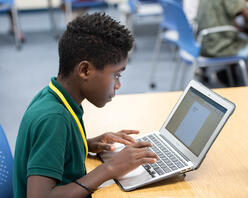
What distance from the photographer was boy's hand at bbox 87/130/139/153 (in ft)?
3.51

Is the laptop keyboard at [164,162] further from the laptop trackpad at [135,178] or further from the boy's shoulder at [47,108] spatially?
the boy's shoulder at [47,108]

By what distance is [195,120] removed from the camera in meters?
1.03

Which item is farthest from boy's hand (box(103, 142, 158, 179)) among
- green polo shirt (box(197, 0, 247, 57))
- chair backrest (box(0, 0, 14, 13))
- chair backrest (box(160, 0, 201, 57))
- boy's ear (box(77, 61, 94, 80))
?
chair backrest (box(0, 0, 14, 13))

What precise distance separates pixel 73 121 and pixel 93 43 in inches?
8.4

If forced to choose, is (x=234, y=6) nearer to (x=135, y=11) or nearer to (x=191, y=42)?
(x=191, y=42)

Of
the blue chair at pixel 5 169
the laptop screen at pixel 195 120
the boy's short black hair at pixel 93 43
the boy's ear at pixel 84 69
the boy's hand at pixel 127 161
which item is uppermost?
the boy's short black hair at pixel 93 43

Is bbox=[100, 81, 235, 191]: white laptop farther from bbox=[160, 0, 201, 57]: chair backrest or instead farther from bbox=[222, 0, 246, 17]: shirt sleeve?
bbox=[222, 0, 246, 17]: shirt sleeve

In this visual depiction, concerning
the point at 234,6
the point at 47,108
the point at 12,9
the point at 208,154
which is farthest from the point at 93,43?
the point at 12,9

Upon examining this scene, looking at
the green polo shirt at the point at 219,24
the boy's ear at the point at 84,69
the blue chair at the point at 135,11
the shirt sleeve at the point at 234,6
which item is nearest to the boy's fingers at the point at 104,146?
the boy's ear at the point at 84,69

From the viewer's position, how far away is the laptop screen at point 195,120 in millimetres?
960

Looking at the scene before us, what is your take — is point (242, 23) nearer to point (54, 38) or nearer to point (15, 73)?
point (15, 73)

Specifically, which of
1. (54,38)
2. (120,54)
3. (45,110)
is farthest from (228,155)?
(54,38)

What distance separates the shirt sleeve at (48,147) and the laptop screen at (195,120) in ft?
1.19

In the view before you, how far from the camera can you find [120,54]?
98 centimetres
